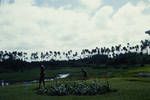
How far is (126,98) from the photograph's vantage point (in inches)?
1048

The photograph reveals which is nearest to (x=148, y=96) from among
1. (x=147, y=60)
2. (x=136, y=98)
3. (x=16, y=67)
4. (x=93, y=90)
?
(x=136, y=98)

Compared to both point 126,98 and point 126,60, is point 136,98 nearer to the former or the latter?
point 126,98

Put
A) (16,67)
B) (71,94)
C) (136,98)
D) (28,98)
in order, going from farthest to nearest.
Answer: (16,67)
(71,94)
(28,98)
(136,98)

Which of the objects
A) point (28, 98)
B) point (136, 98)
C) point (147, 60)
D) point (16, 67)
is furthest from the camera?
Result: point (16, 67)

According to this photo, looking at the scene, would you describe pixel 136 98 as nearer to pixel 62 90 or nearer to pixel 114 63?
pixel 62 90

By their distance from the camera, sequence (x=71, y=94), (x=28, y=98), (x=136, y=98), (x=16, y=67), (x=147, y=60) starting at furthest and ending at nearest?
(x=16, y=67) < (x=147, y=60) < (x=71, y=94) < (x=28, y=98) < (x=136, y=98)

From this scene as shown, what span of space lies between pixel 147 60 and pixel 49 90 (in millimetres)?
145140

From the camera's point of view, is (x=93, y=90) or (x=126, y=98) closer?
(x=126, y=98)

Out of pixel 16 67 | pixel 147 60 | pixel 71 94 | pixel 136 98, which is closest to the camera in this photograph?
pixel 136 98

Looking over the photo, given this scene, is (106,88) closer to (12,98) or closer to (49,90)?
(49,90)

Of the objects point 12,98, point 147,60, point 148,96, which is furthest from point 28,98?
point 147,60

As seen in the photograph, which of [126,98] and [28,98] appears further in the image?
[28,98]

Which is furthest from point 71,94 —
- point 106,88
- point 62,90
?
point 106,88

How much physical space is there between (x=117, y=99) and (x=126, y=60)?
515 feet
